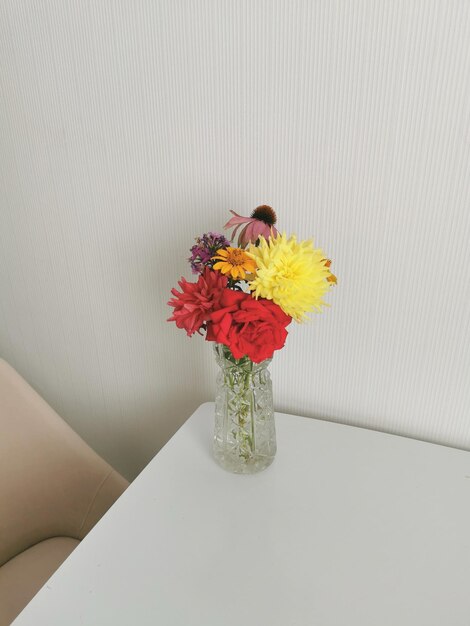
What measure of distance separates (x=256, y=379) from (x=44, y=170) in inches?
22.6

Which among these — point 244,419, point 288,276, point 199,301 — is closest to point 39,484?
point 244,419

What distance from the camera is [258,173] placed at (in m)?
0.84

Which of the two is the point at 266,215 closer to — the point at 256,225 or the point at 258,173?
the point at 256,225

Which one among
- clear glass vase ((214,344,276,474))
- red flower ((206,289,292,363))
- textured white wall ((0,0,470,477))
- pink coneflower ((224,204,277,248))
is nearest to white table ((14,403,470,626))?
clear glass vase ((214,344,276,474))

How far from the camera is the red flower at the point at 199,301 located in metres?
0.68

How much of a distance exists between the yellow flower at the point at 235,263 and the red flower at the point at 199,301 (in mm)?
18

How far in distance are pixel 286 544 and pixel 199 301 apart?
1.09ft

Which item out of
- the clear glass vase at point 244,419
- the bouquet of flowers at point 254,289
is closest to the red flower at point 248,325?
the bouquet of flowers at point 254,289

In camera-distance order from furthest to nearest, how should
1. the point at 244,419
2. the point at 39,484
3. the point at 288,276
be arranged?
the point at 39,484
the point at 244,419
the point at 288,276

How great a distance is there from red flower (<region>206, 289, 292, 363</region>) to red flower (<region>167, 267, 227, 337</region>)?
2 cm

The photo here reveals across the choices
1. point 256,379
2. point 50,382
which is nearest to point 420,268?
point 256,379

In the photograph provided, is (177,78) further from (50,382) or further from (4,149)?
(50,382)

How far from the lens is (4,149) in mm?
1036

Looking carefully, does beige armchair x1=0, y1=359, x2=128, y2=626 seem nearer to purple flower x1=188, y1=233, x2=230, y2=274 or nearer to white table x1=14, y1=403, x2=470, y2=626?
white table x1=14, y1=403, x2=470, y2=626
